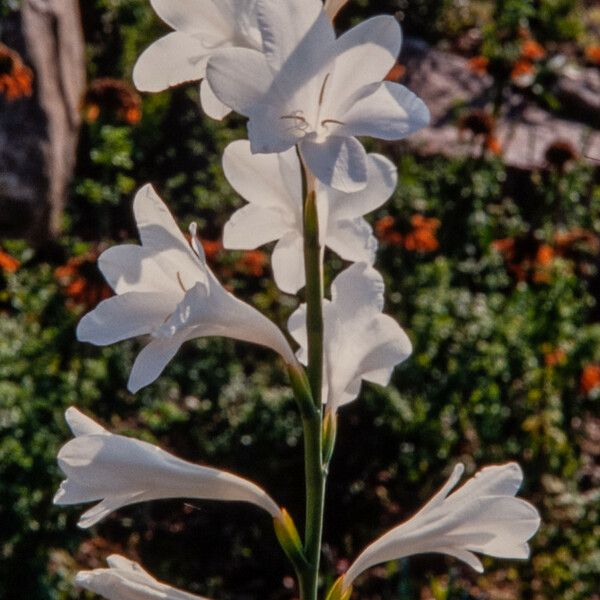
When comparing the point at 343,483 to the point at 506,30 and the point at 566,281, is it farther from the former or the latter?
the point at 506,30

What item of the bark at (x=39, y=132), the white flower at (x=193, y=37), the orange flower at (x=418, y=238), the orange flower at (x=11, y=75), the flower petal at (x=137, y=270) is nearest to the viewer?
the white flower at (x=193, y=37)

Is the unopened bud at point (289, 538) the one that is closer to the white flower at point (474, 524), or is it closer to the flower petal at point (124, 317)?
the white flower at point (474, 524)

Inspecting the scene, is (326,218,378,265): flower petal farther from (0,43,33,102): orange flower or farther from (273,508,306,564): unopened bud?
(0,43,33,102): orange flower

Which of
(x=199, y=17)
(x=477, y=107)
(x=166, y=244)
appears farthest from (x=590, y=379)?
(x=477, y=107)

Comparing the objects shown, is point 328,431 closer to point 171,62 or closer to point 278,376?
point 171,62

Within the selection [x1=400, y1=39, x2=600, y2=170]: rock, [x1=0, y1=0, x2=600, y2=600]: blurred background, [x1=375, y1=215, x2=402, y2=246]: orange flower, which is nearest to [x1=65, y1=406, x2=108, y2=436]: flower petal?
[x1=0, y1=0, x2=600, y2=600]: blurred background

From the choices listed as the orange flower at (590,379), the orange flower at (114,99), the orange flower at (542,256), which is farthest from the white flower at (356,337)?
the orange flower at (114,99)
